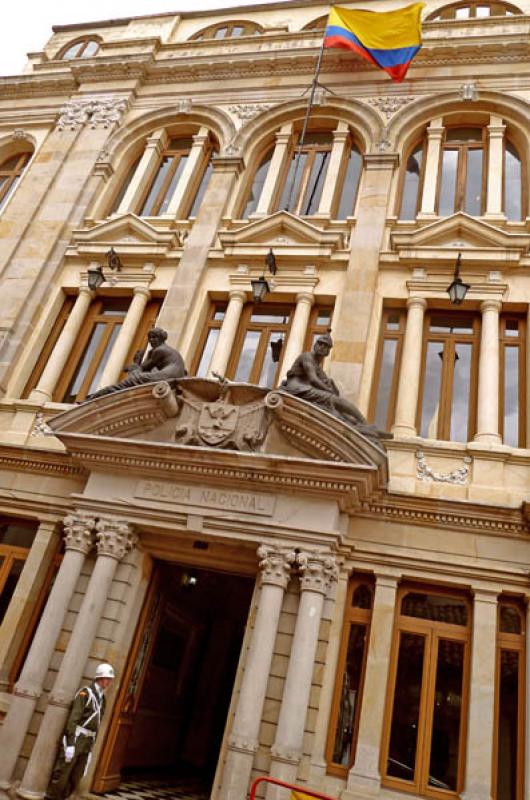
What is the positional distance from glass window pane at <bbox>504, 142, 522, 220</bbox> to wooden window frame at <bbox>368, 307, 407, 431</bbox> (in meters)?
3.45

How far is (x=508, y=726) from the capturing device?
330 inches

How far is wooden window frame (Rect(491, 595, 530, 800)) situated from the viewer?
7.97 meters

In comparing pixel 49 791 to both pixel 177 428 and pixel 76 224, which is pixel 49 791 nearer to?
pixel 177 428

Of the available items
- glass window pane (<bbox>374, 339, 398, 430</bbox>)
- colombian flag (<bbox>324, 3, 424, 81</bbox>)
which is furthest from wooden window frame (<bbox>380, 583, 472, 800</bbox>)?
colombian flag (<bbox>324, 3, 424, 81</bbox>)

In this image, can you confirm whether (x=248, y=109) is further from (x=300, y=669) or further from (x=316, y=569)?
(x=300, y=669)

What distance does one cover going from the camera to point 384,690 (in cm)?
852

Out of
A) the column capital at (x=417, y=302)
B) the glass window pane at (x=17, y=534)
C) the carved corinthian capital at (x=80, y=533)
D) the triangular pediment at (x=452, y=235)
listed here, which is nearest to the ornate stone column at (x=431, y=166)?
the triangular pediment at (x=452, y=235)

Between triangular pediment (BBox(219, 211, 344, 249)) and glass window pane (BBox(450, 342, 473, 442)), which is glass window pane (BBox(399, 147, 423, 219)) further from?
glass window pane (BBox(450, 342, 473, 442))

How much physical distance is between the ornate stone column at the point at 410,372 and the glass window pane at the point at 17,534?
696cm

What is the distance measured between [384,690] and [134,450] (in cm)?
519

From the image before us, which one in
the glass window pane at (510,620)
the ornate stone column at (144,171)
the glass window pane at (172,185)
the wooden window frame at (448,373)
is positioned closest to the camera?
the glass window pane at (510,620)

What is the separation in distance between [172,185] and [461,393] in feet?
30.0

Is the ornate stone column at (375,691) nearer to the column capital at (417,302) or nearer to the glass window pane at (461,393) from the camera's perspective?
the glass window pane at (461,393)

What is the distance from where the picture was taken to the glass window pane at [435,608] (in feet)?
29.7
